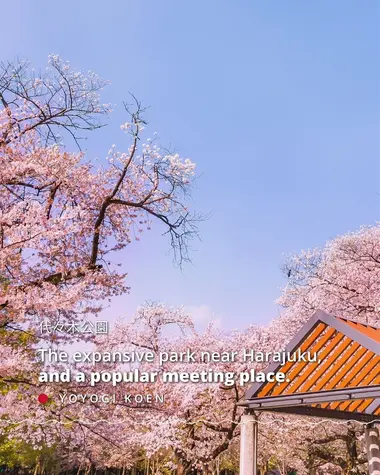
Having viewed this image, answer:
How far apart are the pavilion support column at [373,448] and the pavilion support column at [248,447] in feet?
7.05

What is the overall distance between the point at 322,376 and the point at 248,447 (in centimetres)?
141

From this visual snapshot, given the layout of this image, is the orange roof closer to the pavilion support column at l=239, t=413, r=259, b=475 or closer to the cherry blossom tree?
the pavilion support column at l=239, t=413, r=259, b=475

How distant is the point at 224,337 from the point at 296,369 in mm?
10414

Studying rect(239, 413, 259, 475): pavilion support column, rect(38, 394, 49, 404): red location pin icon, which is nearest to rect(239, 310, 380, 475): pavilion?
rect(239, 413, 259, 475): pavilion support column

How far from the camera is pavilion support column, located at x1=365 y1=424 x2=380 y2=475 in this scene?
283 inches

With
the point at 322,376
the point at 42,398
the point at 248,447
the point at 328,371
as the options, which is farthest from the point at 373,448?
the point at 42,398

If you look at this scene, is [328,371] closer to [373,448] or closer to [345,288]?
[373,448]

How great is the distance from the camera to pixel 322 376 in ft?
20.8

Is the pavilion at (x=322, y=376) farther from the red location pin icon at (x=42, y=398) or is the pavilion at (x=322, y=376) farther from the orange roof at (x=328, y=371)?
the red location pin icon at (x=42, y=398)

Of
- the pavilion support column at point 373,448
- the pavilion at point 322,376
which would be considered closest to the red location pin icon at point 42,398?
the pavilion at point 322,376

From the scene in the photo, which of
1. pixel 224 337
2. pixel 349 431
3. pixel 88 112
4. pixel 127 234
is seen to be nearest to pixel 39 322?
pixel 127 234

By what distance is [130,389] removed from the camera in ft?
44.0

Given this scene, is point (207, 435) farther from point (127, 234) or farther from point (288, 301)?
point (127, 234)

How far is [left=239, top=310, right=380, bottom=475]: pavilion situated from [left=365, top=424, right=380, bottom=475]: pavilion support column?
3.1 inches
